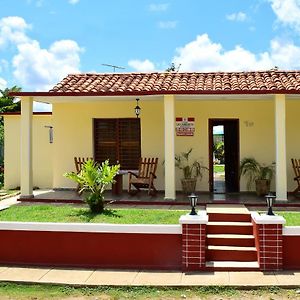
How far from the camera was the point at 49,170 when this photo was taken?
582 inches

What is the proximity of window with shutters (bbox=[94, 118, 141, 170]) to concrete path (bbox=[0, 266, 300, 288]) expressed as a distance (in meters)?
6.12

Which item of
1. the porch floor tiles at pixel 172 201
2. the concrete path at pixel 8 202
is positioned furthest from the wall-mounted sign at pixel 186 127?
the concrete path at pixel 8 202

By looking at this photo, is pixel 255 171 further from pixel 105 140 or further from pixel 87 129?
pixel 87 129

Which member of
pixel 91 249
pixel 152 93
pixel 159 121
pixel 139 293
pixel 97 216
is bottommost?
pixel 139 293

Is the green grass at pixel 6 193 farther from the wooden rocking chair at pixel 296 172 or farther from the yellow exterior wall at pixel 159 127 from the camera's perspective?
the wooden rocking chair at pixel 296 172

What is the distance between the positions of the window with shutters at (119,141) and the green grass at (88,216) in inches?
Answer: 152

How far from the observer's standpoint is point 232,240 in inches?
301

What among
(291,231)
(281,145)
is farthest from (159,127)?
(291,231)

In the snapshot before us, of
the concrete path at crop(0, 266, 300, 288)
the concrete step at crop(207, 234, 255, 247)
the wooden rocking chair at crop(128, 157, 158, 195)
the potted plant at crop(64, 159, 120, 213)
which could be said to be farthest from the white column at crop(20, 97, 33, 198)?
the concrete step at crop(207, 234, 255, 247)

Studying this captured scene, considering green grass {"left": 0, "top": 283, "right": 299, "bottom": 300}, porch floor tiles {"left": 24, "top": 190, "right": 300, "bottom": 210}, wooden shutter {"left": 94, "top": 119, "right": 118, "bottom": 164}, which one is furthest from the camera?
wooden shutter {"left": 94, "top": 119, "right": 118, "bottom": 164}

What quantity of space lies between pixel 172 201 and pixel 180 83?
11.9 feet

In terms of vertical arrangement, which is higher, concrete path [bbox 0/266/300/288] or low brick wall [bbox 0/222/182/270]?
low brick wall [bbox 0/222/182/270]

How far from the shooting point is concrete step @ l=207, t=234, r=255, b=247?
7.57 metres

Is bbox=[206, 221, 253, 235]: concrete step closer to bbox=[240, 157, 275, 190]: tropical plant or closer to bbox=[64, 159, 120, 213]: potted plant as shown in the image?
bbox=[64, 159, 120, 213]: potted plant
